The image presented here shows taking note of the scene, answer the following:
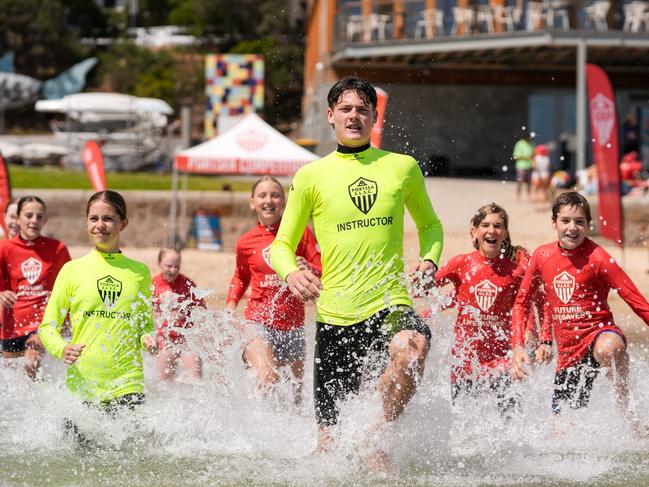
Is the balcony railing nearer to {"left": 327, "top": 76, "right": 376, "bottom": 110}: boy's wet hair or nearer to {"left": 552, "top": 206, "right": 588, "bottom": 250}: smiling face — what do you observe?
{"left": 552, "top": 206, "right": 588, "bottom": 250}: smiling face

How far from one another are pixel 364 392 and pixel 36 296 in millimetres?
3151

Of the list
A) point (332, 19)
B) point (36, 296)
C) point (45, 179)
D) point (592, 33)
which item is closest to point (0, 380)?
point (36, 296)

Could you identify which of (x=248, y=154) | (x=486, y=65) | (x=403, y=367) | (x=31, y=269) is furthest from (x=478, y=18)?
(x=403, y=367)

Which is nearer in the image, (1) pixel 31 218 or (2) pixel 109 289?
(2) pixel 109 289

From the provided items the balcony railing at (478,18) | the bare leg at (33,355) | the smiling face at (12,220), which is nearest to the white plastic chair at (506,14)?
the balcony railing at (478,18)

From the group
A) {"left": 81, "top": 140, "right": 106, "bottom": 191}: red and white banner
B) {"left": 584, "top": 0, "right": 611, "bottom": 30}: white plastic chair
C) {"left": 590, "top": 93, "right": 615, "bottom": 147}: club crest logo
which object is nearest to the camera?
{"left": 590, "top": 93, "right": 615, "bottom": 147}: club crest logo

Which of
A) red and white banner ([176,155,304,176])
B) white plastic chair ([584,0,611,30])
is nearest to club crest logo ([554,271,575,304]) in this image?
red and white banner ([176,155,304,176])

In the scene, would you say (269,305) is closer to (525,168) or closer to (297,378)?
(297,378)

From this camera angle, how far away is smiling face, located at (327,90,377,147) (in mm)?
4941

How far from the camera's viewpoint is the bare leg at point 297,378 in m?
6.53

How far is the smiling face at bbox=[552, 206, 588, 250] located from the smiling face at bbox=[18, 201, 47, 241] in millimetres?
3419

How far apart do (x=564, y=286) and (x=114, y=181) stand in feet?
63.7

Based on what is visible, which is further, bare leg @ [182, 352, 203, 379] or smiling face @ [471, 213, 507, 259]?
bare leg @ [182, 352, 203, 379]

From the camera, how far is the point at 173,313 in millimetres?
6836
